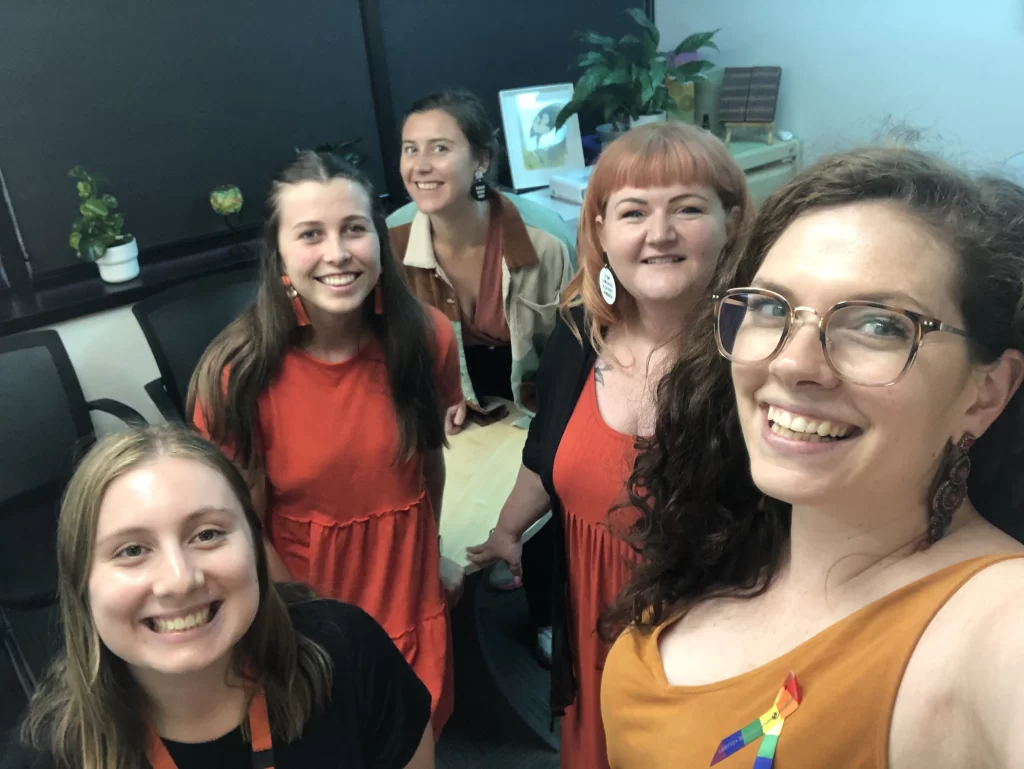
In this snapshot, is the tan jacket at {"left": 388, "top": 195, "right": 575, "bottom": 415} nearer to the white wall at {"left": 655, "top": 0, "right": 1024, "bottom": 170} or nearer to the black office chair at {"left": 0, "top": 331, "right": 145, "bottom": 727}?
the black office chair at {"left": 0, "top": 331, "right": 145, "bottom": 727}

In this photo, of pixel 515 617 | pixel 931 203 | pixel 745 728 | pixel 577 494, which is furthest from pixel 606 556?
pixel 515 617

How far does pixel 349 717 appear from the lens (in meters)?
1.11

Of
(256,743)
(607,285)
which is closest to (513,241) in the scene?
(607,285)

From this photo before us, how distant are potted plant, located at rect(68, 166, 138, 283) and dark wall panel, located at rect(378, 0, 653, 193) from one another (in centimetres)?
107

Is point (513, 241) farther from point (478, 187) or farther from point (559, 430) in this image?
point (559, 430)

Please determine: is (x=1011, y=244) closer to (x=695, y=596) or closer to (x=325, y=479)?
(x=695, y=596)

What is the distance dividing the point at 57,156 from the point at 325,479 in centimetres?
165

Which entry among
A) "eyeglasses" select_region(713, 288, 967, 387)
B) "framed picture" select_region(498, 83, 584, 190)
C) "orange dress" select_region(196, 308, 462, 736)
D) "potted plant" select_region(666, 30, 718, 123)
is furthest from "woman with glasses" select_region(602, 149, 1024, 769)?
"potted plant" select_region(666, 30, 718, 123)

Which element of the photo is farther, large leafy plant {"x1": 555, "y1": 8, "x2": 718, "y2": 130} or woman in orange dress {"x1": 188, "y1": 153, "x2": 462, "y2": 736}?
large leafy plant {"x1": 555, "y1": 8, "x2": 718, "y2": 130}

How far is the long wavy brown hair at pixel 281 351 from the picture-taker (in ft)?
4.71

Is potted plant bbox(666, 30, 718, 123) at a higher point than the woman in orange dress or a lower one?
higher

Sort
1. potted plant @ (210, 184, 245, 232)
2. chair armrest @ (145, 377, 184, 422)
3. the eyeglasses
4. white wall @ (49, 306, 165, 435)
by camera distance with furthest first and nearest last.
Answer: potted plant @ (210, 184, 245, 232) < white wall @ (49, 306, 165, 435) < chair armrest @ (145, 377, 184, 422) < the eyeglasses

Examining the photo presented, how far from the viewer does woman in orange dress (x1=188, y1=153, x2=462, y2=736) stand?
1446 millimetres

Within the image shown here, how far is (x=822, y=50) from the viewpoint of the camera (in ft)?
10.5
